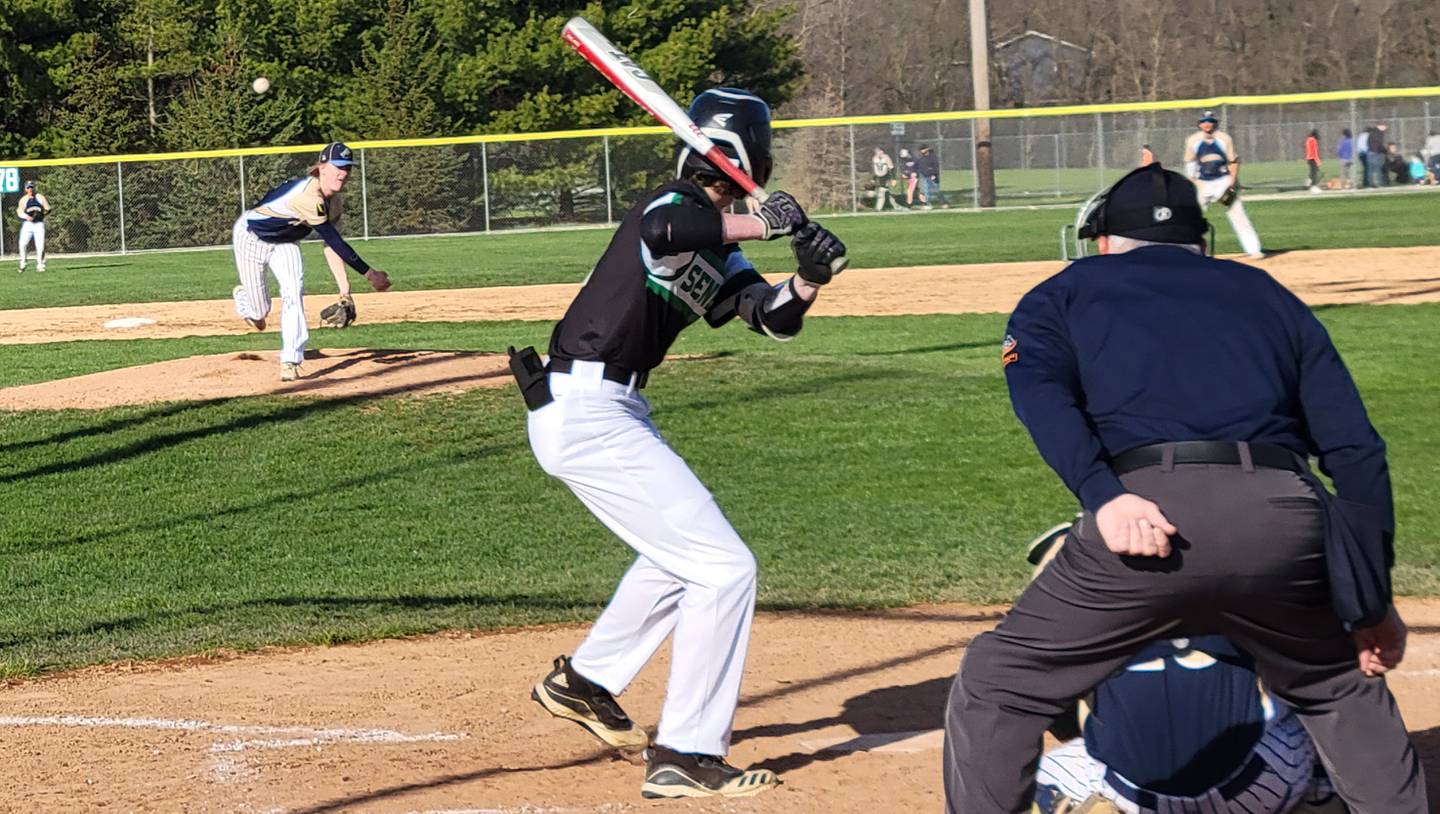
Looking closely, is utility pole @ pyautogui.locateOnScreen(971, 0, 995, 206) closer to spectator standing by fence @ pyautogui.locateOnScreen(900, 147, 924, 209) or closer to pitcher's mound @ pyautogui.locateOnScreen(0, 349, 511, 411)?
spectator standing by fence @ pyautogui.locateOnScreen(900, 147, 924, 209)

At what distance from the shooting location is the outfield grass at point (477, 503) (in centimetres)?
773

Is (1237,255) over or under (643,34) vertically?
under

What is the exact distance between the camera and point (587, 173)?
38.0 meters

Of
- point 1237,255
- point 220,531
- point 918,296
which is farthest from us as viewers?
point 1237,255

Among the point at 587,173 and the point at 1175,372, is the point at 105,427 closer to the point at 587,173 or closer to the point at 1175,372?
the point at 1175,372

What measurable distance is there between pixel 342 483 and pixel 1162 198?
778 centimetres

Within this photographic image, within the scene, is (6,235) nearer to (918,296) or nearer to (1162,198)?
(918,296)

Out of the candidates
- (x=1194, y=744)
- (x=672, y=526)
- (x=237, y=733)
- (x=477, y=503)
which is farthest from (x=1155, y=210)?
(x=477, y=503)

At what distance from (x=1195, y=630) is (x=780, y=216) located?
194 cm

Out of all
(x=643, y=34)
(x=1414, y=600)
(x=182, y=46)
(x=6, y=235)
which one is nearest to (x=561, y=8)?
(x=643, y=34)

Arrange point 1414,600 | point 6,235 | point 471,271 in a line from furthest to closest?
point 6,235, point 471,271, point 1414,600

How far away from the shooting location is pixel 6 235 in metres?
37.3

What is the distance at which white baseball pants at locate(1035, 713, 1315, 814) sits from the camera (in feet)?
12.5

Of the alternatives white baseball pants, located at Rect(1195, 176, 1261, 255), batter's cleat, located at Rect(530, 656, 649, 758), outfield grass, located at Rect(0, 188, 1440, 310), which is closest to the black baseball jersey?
batter's cleat, located at Rect(530, 656, 649, 758)
